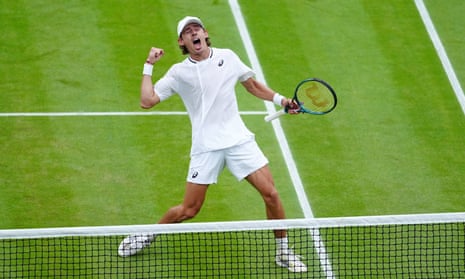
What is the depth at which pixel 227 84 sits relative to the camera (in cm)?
1132

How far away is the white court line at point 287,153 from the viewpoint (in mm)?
11648

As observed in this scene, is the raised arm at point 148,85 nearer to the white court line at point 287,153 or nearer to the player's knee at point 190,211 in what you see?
the player's knee at point 190,211

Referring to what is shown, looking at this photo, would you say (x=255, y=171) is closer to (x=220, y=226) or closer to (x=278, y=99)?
(x=278, y=99)

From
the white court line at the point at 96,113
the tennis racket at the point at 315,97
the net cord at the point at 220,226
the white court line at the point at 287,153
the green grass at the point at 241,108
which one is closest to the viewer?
the net cord at the point at 220,226

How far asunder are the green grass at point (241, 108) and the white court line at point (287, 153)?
0.08 metres

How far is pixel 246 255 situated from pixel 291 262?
1.55 feet

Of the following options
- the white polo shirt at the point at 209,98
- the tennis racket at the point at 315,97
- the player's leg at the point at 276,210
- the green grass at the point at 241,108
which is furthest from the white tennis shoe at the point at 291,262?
the tennis racket at the point at 315,97

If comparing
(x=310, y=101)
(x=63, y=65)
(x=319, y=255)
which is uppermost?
(x=310, y=101)

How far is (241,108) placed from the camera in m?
14.6

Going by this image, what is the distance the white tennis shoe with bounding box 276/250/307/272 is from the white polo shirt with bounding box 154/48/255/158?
122cm

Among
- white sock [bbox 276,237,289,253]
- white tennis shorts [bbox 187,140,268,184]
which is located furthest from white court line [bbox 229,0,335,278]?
white tennis shorts [bbox 187,140,268,184]

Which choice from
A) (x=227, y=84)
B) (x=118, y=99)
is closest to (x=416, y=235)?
(x=227, y=84)

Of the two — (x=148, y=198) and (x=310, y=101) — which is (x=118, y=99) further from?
(x=310, y=101)

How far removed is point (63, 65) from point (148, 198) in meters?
3.20
